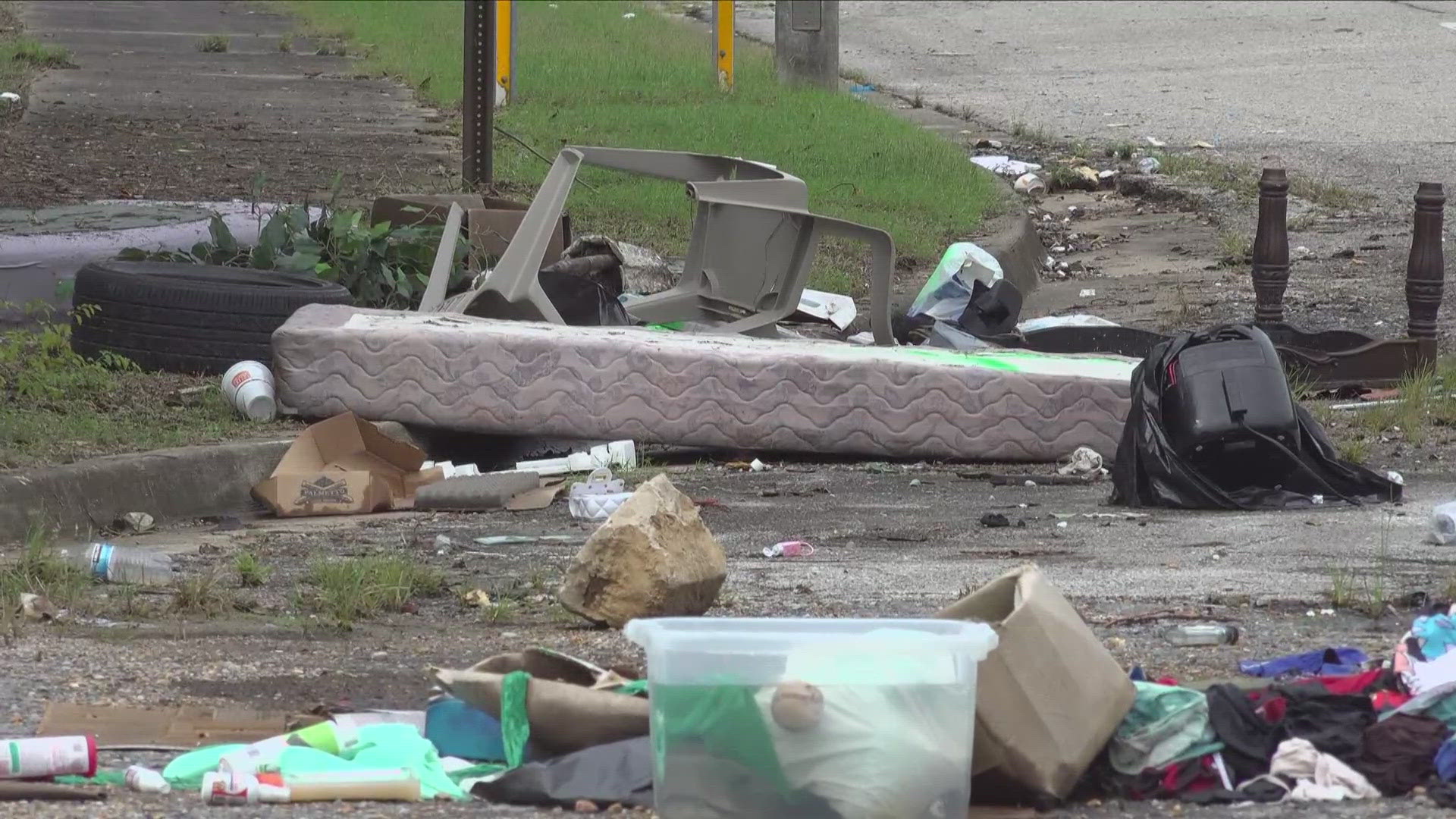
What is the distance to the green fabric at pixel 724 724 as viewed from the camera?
3.04 metres

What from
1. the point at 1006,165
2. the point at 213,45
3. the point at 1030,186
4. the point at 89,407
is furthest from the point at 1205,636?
the point at 213,45

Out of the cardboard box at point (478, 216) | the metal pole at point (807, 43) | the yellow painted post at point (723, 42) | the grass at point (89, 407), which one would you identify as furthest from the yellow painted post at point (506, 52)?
the grass at point (89, 407)

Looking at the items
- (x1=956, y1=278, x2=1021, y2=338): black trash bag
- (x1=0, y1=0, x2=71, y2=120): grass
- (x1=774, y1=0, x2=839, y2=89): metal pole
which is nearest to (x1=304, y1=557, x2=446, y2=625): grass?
(x1=956, y1=278, x2=1021, y2=338): black trash bag

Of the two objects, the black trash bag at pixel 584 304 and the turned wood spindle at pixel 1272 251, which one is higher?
→ the turned wood spindle at pixel 1272 251

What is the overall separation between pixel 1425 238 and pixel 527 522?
3.98 meters

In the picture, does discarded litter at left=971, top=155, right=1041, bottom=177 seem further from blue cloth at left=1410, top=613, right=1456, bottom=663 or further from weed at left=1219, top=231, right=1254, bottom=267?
blue cloth at left=1410, top=613, right=1456, bottom=663

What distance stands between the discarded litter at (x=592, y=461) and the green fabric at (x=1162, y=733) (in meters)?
3.58

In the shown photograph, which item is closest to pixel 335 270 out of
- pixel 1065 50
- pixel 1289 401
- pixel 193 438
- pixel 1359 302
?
pixel 193 438

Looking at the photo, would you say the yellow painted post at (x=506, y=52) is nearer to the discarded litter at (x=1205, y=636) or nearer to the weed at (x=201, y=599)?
the weed at (x=201, y=599)

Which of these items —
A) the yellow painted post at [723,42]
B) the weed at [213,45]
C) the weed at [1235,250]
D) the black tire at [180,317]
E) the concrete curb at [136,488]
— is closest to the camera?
the concrete curb at [136,488]

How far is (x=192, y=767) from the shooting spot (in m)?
3.49

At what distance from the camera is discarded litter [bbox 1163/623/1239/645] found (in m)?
4.27

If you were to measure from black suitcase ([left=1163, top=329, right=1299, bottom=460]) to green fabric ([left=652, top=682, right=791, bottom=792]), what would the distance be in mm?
3279

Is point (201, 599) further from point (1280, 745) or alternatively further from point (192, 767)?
point (1280, 745)
